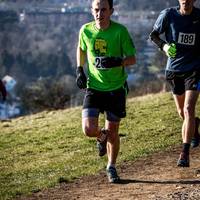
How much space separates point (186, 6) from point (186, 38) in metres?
0.35

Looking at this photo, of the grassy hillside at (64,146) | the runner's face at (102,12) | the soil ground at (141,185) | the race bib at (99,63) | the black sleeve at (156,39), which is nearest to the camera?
the soil ground at (141,185)

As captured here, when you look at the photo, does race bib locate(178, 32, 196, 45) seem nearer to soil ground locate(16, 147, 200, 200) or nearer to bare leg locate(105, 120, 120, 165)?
bare leg locate(105, 120, 120, 165)

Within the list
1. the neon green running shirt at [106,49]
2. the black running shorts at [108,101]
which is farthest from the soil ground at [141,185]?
the neon green running shirt at [106,49]

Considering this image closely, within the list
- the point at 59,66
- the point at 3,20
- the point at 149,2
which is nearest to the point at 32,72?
the point at 59,66

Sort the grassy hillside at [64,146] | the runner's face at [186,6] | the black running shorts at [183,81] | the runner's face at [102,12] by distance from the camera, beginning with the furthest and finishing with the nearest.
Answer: the grassy hillside at [64,146] < the black running shorts at [183,81] < the runner's face at [186,6] < the runner's face at [102,12]

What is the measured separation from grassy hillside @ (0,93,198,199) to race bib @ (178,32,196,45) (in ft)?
5.86

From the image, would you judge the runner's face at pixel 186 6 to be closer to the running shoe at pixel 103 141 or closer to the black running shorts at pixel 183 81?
the black running shorts at pixel 183 81

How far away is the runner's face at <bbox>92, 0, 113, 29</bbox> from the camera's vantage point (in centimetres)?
579

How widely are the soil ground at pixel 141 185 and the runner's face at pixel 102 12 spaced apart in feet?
5.48

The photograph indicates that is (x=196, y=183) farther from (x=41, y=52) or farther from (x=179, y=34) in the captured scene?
(x=41, y=52)

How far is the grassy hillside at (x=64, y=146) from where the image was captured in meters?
6.91

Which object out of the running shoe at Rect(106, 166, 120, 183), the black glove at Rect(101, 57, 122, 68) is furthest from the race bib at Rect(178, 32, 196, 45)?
the running shoe at Rect(106, 166, 120, 183)

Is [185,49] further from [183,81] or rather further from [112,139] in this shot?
[112,139]

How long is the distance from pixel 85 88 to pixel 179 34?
125 cm
